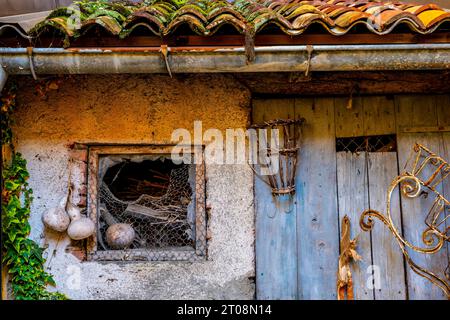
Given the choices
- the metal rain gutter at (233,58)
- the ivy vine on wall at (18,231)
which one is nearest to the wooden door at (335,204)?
the metal rain gutter at (233,58)

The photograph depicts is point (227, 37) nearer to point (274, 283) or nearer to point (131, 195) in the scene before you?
point (274, 283)

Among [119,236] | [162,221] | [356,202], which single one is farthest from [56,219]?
[356,202]

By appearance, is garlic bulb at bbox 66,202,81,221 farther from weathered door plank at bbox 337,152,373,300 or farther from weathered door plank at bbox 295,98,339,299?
weathered door plank at bbox 337,152,373,300

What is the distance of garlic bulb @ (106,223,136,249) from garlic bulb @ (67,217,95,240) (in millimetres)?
175

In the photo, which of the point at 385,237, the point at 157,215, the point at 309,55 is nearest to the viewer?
the point at 309,55

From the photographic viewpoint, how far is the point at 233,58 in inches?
116

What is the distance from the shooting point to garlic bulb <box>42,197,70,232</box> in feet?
11.0

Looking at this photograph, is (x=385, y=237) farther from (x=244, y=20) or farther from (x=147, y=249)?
(x=244, y=20)

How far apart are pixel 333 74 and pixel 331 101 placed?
0.29 metres

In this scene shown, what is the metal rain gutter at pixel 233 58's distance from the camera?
2.92 meters

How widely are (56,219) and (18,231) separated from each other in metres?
0.29

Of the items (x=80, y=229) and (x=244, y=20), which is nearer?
(x=244, y=20)

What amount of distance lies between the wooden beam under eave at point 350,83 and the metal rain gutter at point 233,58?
1.44 feet

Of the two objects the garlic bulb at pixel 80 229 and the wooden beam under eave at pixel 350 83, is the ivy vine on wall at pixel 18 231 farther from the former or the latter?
the wooden beam under eave at pixel 350 83
